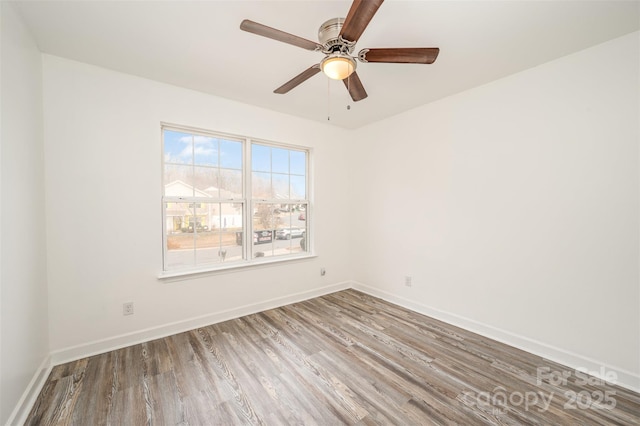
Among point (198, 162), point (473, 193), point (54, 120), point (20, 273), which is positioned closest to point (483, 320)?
point (473, 193)

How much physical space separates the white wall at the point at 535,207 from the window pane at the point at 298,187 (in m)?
1.36

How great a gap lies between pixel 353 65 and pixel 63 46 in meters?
2.31

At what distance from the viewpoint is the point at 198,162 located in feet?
9.68

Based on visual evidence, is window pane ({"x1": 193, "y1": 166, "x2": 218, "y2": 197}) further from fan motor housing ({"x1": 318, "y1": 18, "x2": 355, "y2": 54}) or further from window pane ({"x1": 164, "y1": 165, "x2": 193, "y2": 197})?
fan motor housing ({"x1": 318, "y1": 18, "x2": 355, "y2": 54})

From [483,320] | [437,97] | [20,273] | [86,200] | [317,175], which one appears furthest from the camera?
[317,175]

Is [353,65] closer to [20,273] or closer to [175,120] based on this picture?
[175,120]

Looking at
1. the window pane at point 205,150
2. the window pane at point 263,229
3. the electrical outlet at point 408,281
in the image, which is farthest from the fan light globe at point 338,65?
the electrical outlet at point 408,281

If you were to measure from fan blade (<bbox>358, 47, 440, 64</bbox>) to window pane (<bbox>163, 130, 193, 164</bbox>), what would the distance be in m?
2.14

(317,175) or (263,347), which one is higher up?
(317,175)

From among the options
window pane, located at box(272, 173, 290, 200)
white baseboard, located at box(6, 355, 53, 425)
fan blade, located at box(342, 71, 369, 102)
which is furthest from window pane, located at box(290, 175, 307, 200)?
white baseboard, located at box(6, 355, 53, 425)

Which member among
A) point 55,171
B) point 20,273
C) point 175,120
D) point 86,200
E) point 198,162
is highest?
point 175,120

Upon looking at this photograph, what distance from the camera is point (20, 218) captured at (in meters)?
1.67

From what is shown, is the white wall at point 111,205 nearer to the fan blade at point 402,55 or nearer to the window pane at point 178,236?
the window pane at point 178,236

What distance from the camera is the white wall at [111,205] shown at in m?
2.18
